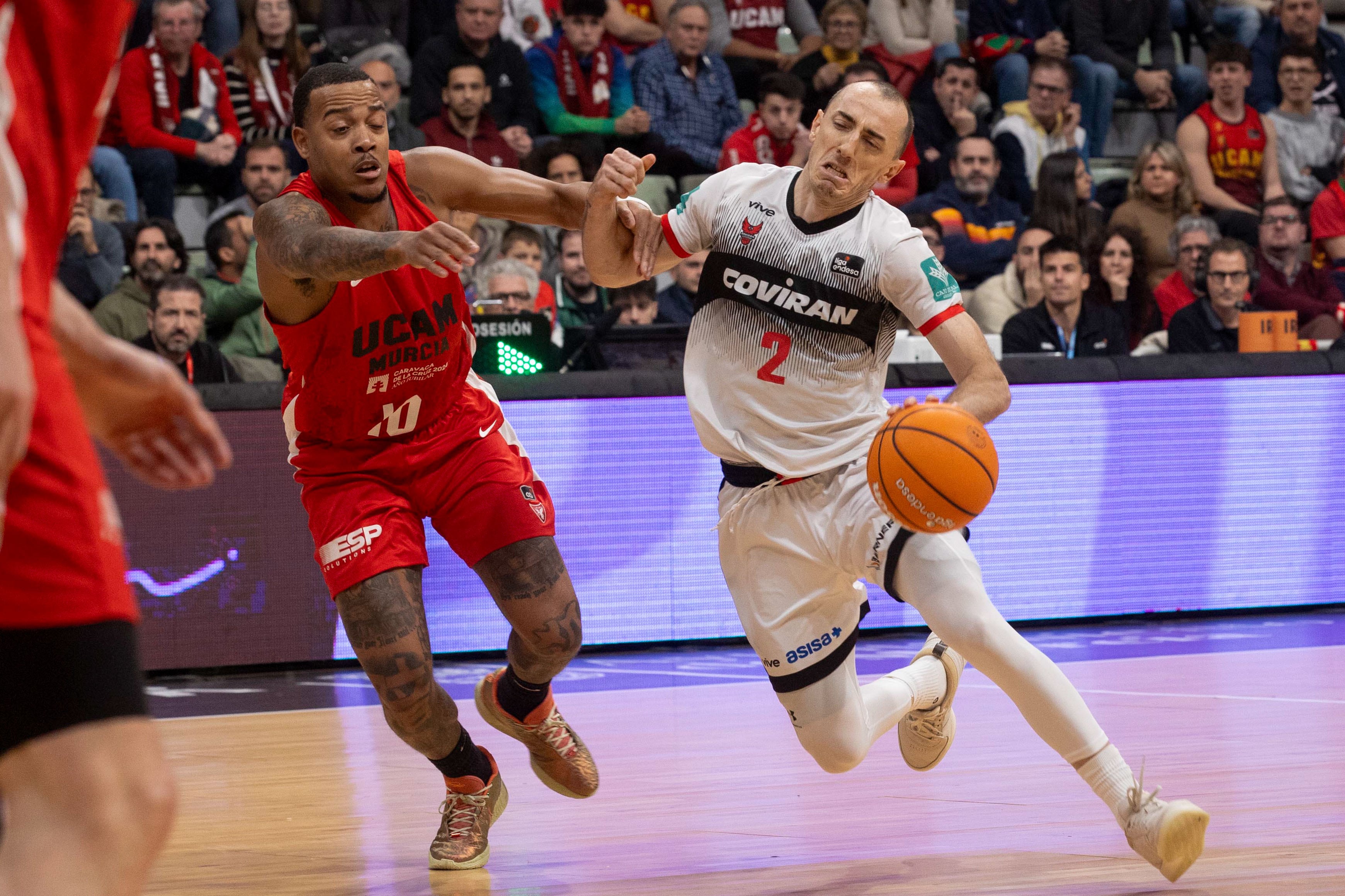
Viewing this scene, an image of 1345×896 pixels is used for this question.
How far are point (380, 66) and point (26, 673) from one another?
8.72m

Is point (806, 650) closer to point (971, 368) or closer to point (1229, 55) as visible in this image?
point (971, 368)

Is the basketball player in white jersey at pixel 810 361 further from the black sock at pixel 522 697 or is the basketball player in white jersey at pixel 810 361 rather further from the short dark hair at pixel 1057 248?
the short dark hair at pixel 1057 248

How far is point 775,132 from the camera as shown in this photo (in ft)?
35.7

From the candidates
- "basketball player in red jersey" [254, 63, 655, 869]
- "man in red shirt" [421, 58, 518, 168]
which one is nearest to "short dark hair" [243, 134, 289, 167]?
"man in red shirt" [421, 58, 518, 168]

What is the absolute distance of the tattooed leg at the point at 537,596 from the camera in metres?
4.56

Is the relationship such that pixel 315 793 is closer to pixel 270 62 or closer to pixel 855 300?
pixel 855 300

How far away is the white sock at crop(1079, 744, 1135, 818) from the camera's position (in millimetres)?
3822

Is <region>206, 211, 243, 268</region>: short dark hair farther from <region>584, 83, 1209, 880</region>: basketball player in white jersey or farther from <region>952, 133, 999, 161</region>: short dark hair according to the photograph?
<region>584, 83, 1209, 880</region>: basketball player in white jersey

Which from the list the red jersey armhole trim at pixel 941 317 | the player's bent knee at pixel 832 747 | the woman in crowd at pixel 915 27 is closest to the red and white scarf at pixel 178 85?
the woman in crowd at pixel 915 27

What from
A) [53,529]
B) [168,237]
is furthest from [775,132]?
[53,529]

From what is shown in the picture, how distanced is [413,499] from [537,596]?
0.44 metres

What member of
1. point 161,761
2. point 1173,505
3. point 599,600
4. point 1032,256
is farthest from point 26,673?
point 1032,256

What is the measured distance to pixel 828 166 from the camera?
14.5ft

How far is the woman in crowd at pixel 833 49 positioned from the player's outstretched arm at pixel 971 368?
767cm
